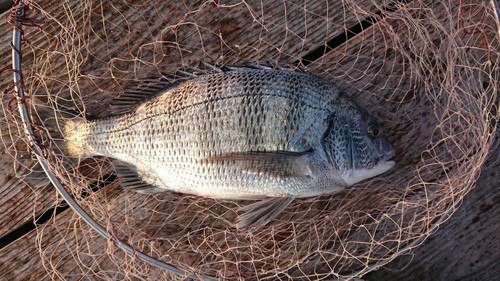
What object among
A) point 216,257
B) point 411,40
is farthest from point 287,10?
point 216,257

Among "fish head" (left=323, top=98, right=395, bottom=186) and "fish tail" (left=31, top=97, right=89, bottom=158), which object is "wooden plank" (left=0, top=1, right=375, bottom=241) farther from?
"fish head" (left=323, top=98, right=395, bottom=186)

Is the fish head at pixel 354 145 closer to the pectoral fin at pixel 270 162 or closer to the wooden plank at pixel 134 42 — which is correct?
the pectoral fin at pixel 270 162

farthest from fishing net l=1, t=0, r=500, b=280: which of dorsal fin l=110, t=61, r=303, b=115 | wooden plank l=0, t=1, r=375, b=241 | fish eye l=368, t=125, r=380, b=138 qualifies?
fish eye l=368, t=125, r=380, b=138

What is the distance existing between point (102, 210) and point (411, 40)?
1.55m

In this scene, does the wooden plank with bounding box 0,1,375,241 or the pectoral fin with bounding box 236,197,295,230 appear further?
the wooden plank with bounding box 0,1,375,241

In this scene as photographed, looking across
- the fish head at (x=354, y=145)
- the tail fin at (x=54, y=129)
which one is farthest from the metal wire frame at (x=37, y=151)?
the fish head at (x=354, y=145)

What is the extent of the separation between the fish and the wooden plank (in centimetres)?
21

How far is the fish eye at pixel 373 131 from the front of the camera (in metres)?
1.87

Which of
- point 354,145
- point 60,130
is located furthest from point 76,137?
point 354,145

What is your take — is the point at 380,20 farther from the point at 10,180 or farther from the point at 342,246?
the point at 10,180

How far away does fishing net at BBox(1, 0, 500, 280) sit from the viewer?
80.8 inches

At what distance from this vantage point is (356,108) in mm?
1870

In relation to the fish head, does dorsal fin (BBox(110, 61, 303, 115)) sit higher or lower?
higher

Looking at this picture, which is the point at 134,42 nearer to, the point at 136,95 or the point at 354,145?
the point at 136,95
